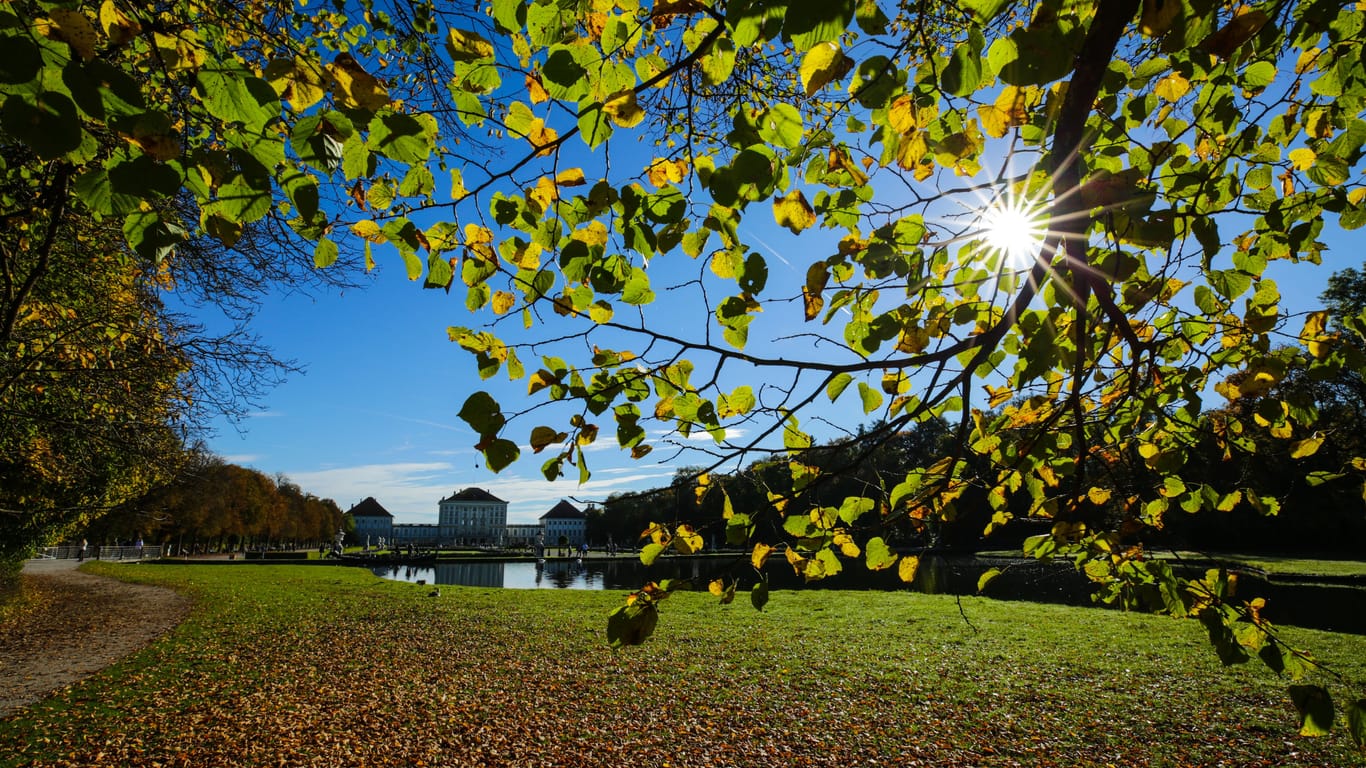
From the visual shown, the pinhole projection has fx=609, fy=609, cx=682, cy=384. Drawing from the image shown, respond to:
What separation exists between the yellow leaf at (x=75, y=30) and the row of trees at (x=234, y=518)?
35.6 metres

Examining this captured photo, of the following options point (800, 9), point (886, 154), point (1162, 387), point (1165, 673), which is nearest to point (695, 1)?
point (800, 9)

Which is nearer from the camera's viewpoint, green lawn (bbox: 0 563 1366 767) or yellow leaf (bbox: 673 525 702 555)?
yellow leaf (bbox: 673 525 702 555)

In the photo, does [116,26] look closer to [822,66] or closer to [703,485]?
[822,66]

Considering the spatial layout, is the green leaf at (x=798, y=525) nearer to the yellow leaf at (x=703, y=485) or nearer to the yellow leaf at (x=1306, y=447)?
the yellow leaf at (x=703, y=485)

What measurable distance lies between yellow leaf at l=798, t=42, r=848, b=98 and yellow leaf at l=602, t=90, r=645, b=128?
0.34 m

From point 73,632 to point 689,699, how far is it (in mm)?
11639

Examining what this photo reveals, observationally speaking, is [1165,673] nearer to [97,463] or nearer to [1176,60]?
[1176,60]

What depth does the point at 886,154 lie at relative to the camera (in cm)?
152

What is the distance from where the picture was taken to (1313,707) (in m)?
1.55

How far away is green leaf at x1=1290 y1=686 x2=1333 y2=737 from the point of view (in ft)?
5.00

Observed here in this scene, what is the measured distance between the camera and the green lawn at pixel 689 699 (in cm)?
547

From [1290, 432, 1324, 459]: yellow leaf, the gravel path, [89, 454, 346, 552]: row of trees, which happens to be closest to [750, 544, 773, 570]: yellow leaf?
[1290, 432, 1324, 459]: yellow leaf

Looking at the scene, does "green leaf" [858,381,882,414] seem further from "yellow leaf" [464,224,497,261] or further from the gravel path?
the gravel path

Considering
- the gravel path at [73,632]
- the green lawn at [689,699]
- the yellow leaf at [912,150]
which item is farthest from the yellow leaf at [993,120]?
the gravel path at [73,632]
